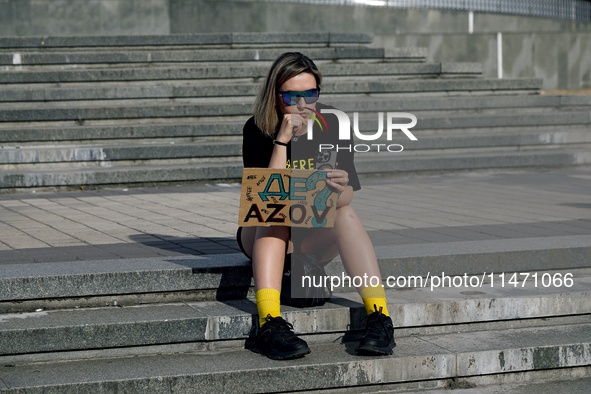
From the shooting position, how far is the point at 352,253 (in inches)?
141

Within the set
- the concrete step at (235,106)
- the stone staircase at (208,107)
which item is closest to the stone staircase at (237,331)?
the stone staircase at (208,107)

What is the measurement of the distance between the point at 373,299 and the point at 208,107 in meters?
6.62

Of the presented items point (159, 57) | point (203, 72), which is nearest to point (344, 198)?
point (203, 72)

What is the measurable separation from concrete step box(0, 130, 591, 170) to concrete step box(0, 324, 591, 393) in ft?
17.5

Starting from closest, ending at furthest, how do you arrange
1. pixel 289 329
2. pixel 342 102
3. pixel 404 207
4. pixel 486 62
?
pixel 289 329
pixel 404 207
pixel 342 102
pixel 486 62

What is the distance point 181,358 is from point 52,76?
7.86m

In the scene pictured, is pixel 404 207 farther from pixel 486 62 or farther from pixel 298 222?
pixel 486 62

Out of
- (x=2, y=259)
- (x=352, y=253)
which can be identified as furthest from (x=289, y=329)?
(x=2, y=259)

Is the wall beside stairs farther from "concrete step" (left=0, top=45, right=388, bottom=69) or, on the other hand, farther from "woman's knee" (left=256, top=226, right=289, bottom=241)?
"woman's knee" (left=256, top=226, right=289, bottom=241)

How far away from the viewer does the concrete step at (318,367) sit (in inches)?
127

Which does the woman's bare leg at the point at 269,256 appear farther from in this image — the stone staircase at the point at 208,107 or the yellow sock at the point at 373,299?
the stone staircase at the point at 208,107

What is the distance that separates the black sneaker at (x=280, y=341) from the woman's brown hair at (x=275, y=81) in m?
0.96

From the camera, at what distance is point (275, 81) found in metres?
3.69

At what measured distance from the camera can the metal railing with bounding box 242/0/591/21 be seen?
16.9 m
